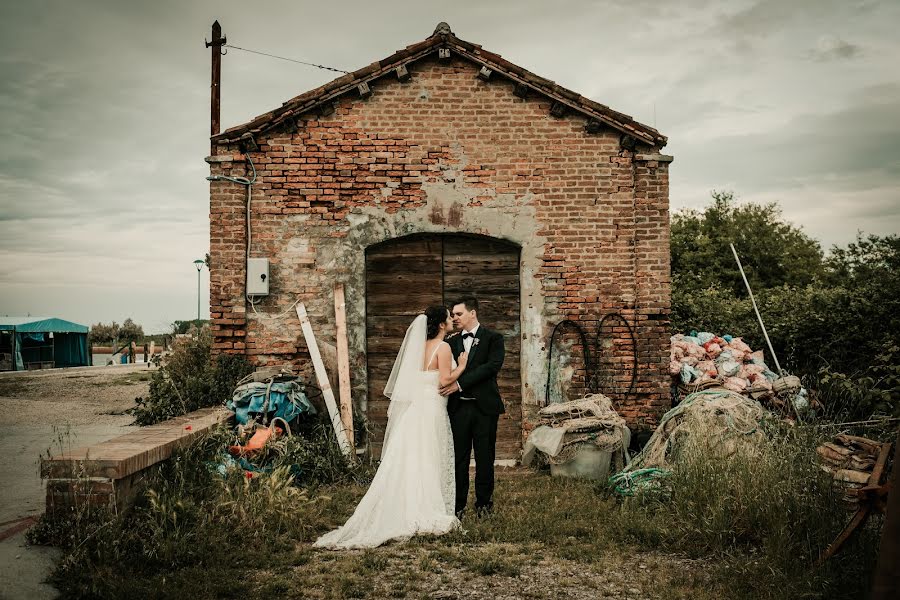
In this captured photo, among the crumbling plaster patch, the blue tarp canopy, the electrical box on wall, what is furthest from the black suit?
the blue tarp canopy

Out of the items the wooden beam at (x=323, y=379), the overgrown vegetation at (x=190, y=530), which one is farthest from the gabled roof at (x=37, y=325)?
the overgrown vegetation at (x=190, y=530)

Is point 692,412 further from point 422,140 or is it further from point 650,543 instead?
point 422,140

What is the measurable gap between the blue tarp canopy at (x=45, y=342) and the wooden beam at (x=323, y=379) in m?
24.2

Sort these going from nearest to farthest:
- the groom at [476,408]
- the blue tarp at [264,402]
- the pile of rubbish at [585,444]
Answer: the groom at [476,408], the blue tarp at [264,402], the pile of rubbish at [585,444]

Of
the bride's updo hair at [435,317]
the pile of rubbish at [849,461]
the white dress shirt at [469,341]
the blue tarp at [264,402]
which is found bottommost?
the pile of rubbish at [849,461]

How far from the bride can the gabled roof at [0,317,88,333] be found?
2693 cm

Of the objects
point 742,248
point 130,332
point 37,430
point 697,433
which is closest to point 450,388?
point 697,433

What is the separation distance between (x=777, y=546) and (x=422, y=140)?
21.4ft

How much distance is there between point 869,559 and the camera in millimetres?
4305

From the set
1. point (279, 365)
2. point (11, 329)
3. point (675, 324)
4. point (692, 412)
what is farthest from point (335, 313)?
point (11, 329)

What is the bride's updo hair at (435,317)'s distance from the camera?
20.7 ft

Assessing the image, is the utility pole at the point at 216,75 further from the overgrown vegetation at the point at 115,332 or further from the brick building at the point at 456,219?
the overgrown vegetation at the point at 115,332

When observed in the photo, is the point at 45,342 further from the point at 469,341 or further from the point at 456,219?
the point at 469,341

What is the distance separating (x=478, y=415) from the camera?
249 inches
